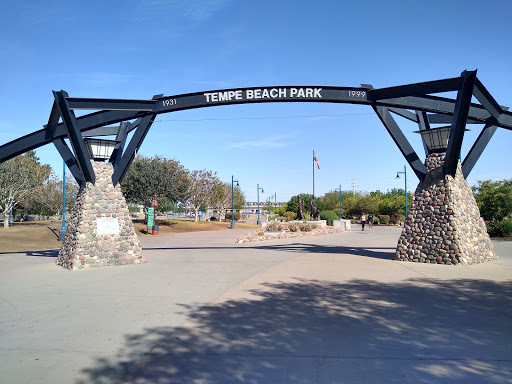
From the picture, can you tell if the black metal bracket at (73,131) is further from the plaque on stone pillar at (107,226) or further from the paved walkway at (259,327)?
the paved walkway at (259,327)

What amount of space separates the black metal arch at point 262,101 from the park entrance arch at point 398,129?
3 cm

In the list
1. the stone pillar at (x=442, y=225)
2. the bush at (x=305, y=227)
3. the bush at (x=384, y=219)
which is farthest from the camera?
the bush at (x=384, y=219)

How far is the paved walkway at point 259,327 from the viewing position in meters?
4.65

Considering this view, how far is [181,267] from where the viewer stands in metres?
13.3

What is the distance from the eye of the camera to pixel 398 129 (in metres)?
14.2

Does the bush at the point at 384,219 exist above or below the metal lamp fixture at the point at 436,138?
below

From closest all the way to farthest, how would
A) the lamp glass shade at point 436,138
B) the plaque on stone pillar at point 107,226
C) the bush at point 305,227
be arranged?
the plaque on stone pillar at point 107,226
the lamp glass shade at point 436,138
the bush at point 305,227

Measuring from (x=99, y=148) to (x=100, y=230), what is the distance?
9.58 feet

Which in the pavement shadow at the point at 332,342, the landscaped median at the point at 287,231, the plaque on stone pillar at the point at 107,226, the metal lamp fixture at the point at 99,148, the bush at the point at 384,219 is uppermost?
the metal lamp fixture at the point at 99,148

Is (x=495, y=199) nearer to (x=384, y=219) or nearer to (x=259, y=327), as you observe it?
(x=259, y=327)

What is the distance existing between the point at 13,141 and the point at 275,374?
47.5 feet

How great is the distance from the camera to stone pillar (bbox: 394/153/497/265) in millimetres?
13047

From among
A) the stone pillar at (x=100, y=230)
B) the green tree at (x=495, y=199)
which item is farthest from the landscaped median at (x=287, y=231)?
the stone pillar at (x=100, y=230)

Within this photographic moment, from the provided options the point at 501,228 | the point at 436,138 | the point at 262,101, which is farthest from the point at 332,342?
the point at 501,228
